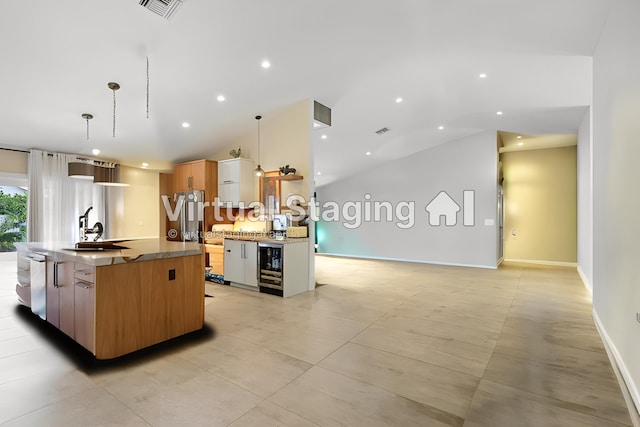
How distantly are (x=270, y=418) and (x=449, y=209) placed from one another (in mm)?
7472

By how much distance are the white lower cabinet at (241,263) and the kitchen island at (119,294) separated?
1801 mm

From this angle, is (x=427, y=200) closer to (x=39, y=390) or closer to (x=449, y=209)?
(x=449, y=209)

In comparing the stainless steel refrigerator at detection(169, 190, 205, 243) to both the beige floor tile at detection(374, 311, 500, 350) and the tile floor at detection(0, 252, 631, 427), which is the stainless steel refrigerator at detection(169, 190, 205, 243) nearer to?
the tile floor at detection(0, 252, 631, 427)

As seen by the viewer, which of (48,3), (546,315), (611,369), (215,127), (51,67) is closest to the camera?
(611,369)

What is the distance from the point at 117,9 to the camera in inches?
112

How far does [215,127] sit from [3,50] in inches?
115

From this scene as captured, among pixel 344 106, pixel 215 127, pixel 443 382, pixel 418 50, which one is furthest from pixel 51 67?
pixel 443 382

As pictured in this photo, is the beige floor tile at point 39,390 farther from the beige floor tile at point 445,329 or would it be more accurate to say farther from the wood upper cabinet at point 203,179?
the wood upper cabinet at point 203,179

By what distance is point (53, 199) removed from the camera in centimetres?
645

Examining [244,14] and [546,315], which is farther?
[546,315]

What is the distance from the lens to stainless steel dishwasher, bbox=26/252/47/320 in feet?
11.0

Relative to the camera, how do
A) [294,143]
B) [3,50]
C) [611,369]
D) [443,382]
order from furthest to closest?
1. [294,143]
2. [3,50]
3. [611,369]
4. [443,382]

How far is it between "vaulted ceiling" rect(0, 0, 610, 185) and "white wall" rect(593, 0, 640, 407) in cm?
67

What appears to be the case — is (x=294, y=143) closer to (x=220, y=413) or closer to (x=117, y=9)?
(x=117, y=9)
